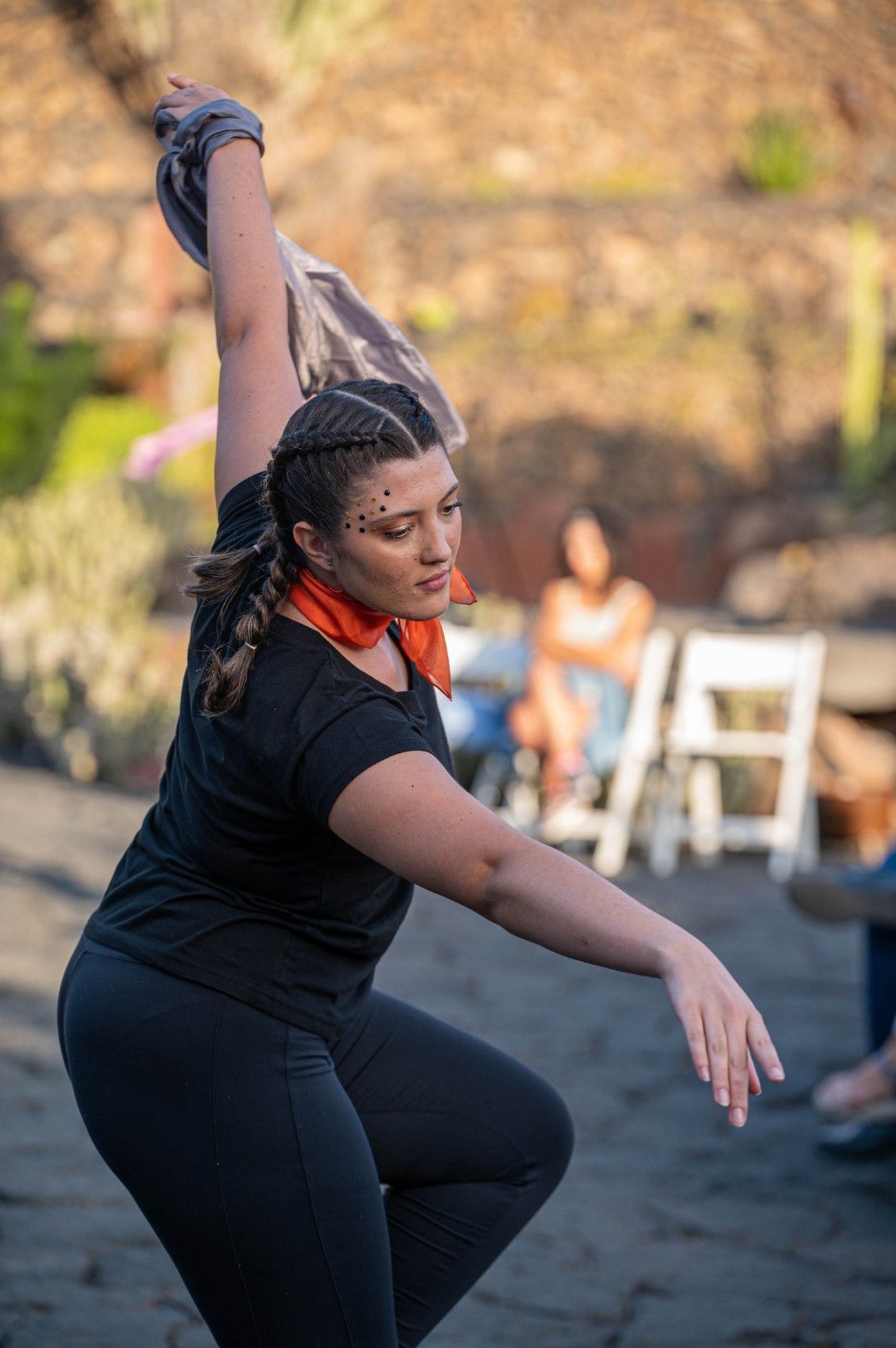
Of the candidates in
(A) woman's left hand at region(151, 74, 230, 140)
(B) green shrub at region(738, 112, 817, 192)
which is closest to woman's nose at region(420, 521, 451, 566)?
(A) woman's left hand at region(151, 74, 230, 140)

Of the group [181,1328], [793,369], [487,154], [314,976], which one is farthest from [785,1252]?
[487,154]

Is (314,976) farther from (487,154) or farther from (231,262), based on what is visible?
(487,154)

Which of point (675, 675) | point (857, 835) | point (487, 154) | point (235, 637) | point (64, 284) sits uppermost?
point (487, 154)

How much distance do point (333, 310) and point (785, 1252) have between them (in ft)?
7.02

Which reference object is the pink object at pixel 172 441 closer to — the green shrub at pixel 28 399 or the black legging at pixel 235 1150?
the black legging at pixel 235 1150

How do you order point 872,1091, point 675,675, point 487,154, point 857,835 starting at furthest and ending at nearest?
point 487,154
point 675,675
point 857,835
point 872,1091

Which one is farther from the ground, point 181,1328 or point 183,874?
point 183,874

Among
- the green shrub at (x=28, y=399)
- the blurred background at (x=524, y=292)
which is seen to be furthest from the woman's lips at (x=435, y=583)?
the green shrub at (x=28, y=399)

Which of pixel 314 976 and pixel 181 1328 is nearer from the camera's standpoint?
pixel 314 976

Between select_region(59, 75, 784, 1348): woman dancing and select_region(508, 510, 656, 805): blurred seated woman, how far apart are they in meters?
5.33

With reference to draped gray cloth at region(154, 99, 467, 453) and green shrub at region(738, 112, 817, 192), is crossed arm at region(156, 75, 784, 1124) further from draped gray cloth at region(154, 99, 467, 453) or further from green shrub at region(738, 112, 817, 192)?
green shrub at region(738, 112, 817, 192)

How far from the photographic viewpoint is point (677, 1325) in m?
2.82

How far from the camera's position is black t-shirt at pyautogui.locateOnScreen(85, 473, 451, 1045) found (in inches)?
62.4

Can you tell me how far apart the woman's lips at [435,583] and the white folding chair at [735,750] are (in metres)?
5.28
